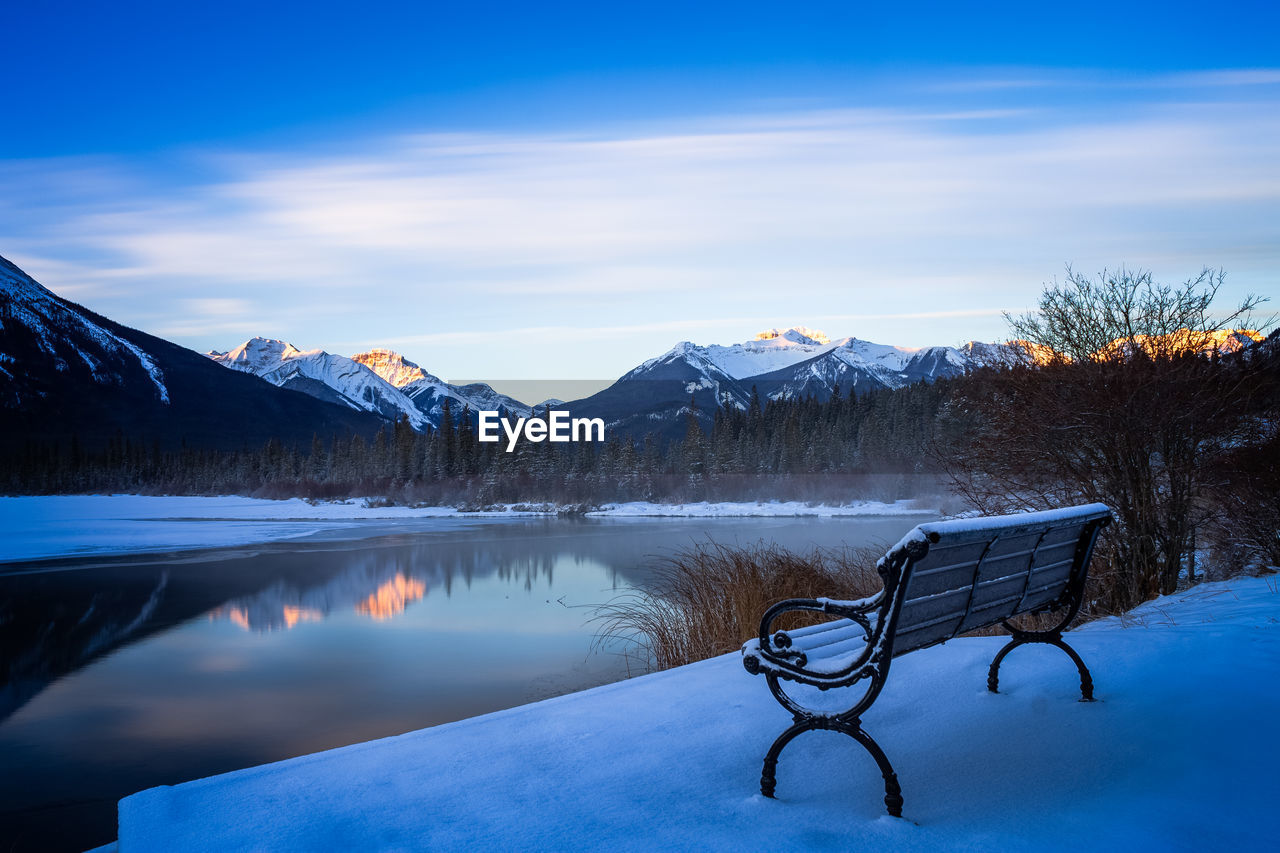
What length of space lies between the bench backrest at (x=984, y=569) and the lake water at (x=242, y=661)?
14.6ft

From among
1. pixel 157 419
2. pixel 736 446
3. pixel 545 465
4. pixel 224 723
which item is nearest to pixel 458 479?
pixel 545 465

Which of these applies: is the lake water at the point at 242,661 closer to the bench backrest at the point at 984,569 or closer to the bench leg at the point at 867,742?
the bench leg at the point at 867,742

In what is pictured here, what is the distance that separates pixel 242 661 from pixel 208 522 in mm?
26967

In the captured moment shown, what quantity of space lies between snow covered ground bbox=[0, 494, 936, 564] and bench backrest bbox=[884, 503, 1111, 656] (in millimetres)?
22183

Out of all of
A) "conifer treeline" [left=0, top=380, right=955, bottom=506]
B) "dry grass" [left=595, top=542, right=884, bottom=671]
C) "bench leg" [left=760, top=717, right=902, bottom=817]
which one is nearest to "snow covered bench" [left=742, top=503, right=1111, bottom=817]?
"bench leg" [left=760, top=717, right=902, bottom=817]

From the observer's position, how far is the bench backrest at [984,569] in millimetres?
2773

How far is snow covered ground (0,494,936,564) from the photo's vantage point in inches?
891

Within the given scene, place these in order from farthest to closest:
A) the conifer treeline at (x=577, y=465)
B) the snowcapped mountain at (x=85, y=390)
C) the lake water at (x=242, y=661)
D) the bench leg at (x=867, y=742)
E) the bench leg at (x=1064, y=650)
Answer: the snowcapped mountain at (x=85, y=390) < the conifer treeline at (x=577, y=465) < the lake water at (x=242, y=661) < the bench leg at (x=1064, y=650) < the bench leg at (x=867, y=742)

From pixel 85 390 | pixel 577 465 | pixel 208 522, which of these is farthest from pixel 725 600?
pixel 85 390

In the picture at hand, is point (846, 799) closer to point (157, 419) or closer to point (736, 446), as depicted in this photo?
point (736, 446)

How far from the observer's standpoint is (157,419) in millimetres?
172500

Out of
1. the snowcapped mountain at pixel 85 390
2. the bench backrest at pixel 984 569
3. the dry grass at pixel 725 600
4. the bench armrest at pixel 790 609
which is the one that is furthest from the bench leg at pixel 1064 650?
the snowcapped mountain at pixel 85 390

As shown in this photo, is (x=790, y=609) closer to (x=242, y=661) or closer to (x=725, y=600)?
(x=725, y=600)

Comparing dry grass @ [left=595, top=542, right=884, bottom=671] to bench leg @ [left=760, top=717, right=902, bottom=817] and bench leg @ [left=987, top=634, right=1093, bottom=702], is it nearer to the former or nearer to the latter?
bench leg @ [left=987, top=634, right=1093, bottom=702]
